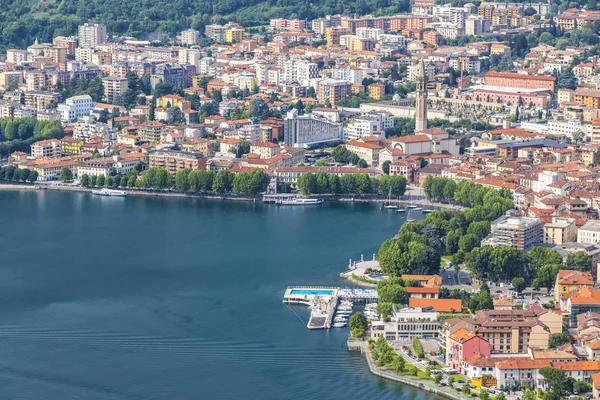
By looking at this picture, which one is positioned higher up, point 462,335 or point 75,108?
point 75,108

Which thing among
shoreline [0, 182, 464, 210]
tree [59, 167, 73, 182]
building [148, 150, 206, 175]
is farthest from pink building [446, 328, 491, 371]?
tree [59, 167, 73, 182]

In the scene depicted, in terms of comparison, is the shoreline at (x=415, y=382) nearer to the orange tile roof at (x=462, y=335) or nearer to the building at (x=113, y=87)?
the orange tile roof at (x=462, y=335)

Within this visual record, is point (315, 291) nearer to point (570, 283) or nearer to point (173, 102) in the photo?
point (570, 283)

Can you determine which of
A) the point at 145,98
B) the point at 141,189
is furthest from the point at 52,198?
the point at 145,98

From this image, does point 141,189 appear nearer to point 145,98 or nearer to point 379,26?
point 145,98

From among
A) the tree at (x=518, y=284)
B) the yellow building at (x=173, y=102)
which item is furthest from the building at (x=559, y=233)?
the yellow building at (x=173, y=102)

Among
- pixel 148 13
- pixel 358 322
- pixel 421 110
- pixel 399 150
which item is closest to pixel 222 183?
pixel 399 150

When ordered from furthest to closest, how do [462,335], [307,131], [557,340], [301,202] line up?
1. [307,131]
2. [301,202]
3. [557,340]
4. [462,335]
